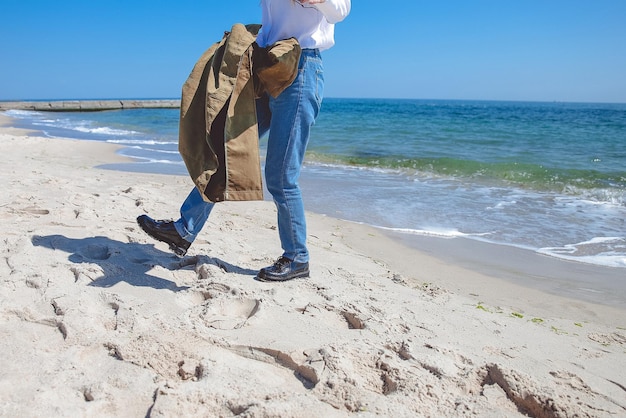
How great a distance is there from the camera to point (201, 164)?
2.53 meters

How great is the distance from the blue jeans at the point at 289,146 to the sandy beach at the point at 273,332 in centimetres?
25

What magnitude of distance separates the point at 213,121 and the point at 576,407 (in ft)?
6.13

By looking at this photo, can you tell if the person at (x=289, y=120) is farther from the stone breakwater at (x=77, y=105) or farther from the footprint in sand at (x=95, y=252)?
the stone breakwater at (x=77, y=105)

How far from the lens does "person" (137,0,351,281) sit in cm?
257

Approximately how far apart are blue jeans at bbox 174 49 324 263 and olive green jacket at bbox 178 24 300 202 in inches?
3.7

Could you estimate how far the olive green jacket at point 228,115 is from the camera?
249 centimetres

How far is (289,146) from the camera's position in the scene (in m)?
2.64

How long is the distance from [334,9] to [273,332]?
1.50 meters

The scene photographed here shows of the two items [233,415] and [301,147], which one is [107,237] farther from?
[233,415]

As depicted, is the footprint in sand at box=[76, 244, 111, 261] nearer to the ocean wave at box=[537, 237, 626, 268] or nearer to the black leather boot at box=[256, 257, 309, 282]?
the black leather boot at box=[256, 257, 309, 282]

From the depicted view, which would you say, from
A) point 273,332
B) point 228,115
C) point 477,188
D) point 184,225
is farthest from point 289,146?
point 477,188

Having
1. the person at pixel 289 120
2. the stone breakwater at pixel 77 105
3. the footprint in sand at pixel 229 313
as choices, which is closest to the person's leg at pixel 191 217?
the person at pixel 289 120

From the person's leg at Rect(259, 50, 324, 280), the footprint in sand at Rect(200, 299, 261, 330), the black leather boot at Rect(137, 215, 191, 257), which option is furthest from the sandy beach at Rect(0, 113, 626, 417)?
the person's leg at Rect(259, 50, 324, 280)

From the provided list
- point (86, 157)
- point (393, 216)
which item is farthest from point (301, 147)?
point (86, 157)
